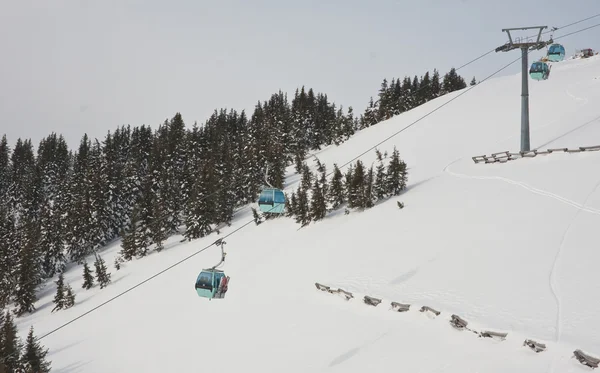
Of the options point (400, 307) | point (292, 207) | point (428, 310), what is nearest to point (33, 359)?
point (400, 307)

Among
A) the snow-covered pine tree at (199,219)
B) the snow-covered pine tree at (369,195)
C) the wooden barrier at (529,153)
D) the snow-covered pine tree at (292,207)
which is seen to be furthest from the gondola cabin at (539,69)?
the snow-covered pine tree at (199,219)

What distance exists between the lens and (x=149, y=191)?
63.4 metres

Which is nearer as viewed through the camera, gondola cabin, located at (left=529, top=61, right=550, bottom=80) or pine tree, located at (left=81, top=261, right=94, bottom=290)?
gondola cabin, located at (left=529, top=61, right=550, bottom=80)

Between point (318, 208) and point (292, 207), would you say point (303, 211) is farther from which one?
point (292, 207)

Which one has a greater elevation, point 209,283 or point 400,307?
point 209,283

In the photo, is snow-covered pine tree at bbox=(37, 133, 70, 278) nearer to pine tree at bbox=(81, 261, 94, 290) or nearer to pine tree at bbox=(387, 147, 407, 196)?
pine tree at bbox=(81, 261, 94, 290)

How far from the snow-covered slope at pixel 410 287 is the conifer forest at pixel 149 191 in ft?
9.72

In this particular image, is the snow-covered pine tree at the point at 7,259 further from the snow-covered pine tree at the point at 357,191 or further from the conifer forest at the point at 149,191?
the snow-covered pine tree at the point at 357,191

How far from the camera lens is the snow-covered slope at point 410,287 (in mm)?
12430

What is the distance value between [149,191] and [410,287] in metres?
53.5

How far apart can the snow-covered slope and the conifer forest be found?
2.96m

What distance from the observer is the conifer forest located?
4275 cm

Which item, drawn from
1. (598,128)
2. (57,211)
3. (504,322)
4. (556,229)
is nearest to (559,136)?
(598,128)

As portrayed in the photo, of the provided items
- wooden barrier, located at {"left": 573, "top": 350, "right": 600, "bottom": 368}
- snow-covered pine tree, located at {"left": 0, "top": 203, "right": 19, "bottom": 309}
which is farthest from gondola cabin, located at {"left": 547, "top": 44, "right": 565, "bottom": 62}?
snow-covered pine tree, located at {"left": 0, "top": 203, "right": 19, "bottom": 309}
